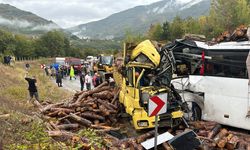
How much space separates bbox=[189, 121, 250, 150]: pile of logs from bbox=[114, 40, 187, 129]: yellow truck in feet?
3.19

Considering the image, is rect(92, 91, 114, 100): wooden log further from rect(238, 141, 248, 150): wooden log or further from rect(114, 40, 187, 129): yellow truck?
rect(238, 141, 248, 150): wooden log

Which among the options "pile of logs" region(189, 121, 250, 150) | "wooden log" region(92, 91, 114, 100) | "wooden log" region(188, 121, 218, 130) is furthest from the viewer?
"wooden log" region(92, 91, 114, 100)

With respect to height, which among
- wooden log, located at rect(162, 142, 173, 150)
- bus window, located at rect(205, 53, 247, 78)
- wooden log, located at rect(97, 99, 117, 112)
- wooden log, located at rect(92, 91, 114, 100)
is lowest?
wooden log, located at rect(162, 142, 173, 150)

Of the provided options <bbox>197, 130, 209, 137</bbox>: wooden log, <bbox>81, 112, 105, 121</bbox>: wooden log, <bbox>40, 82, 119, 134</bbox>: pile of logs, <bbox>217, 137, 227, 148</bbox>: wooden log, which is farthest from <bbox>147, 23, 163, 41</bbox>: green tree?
<bbox>217, 137, 227, 148</bbox>: wooden log

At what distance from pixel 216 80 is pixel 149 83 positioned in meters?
2.24

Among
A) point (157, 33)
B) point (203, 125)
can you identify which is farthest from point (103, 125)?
point (157, 33)

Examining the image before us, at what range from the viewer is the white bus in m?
9.85

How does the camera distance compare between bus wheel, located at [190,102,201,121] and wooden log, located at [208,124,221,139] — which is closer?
wooden log, located at [208,124,221,139]

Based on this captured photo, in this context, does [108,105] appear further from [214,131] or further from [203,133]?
[214,131]

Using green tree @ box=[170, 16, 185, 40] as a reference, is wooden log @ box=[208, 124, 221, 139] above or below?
below

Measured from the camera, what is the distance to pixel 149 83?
1153cm

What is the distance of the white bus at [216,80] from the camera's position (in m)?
9.85

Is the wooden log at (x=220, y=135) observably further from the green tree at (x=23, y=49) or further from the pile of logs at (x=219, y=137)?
the green tree at (x=23, y=49)

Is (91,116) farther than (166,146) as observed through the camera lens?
Yes
